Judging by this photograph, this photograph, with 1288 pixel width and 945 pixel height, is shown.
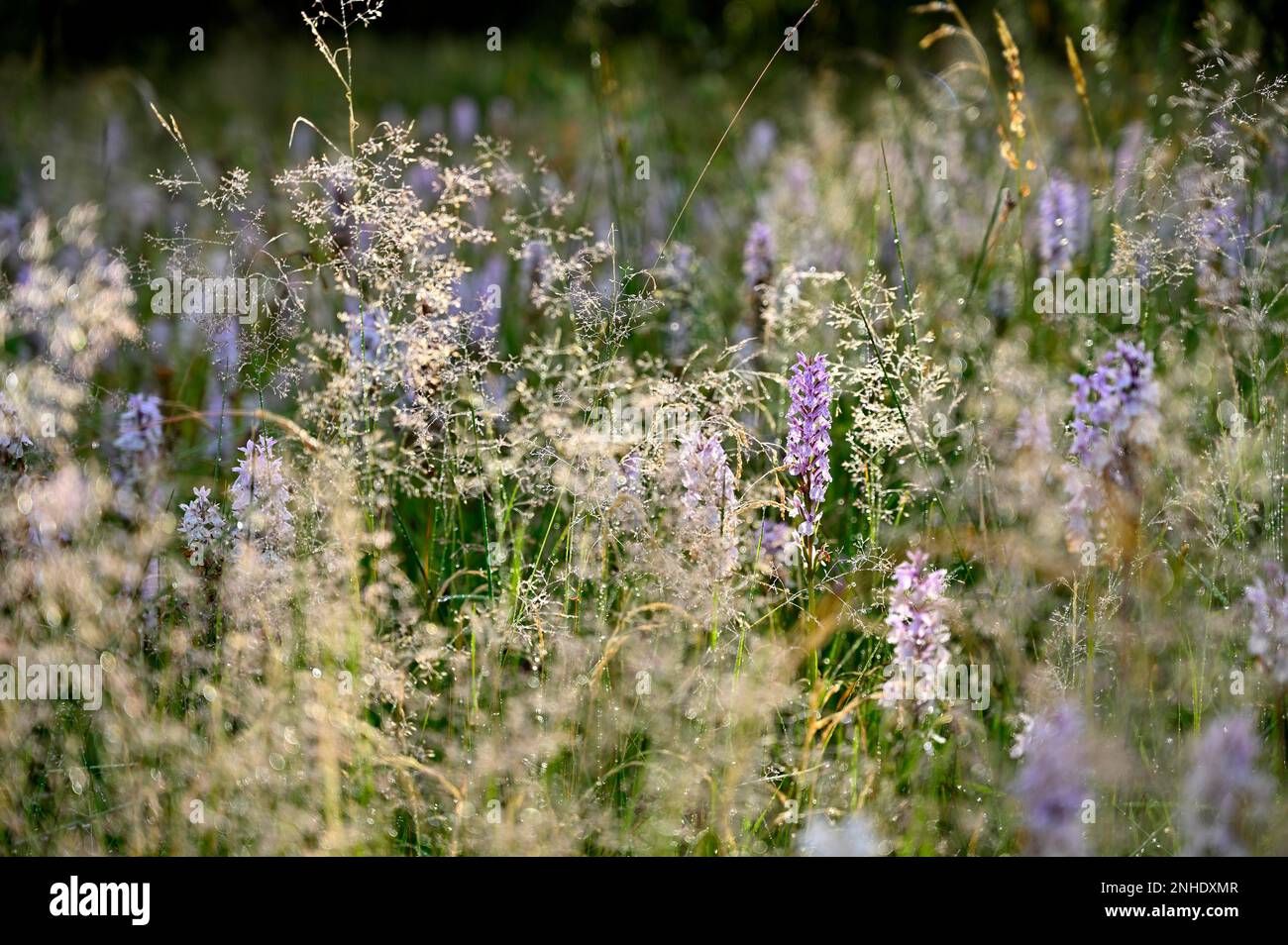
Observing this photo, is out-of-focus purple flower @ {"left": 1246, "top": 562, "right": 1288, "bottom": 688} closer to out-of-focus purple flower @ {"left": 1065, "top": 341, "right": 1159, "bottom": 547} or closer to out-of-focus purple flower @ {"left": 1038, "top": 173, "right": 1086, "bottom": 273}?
out-of-focus purple flower @ {"left": 1065, "top": 341, "right": 1159, "bottom": 547}

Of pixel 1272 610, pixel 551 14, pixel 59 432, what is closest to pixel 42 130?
pixel 59 432

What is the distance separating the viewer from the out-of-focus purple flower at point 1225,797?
5.30 ft

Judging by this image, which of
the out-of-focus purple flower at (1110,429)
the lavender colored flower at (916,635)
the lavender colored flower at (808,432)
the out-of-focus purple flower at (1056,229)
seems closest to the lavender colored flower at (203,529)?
the lavender colored flower at (808,432)

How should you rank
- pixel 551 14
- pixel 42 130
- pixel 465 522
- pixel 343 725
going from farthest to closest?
pixel 551 14
pixel 42 130
pixel 465 522
pixel 343 725

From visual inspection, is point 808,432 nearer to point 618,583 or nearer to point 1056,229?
point 618,583

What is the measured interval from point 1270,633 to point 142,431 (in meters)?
2.02

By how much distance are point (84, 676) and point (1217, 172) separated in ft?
7.27

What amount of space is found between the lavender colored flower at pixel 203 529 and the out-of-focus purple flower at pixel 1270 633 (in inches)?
64.9

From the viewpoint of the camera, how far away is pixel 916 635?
5.76 ft

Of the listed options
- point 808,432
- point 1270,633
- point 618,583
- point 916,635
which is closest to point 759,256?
point 808,432

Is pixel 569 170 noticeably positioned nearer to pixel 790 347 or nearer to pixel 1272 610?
pixel 790 347

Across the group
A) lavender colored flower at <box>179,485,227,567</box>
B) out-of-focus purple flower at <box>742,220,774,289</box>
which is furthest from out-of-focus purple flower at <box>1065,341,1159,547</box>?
lavender colored flower at <box>179,485,227,567</box>

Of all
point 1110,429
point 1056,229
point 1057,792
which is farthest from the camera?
point 1056,229

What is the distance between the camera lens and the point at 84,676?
194 cm
